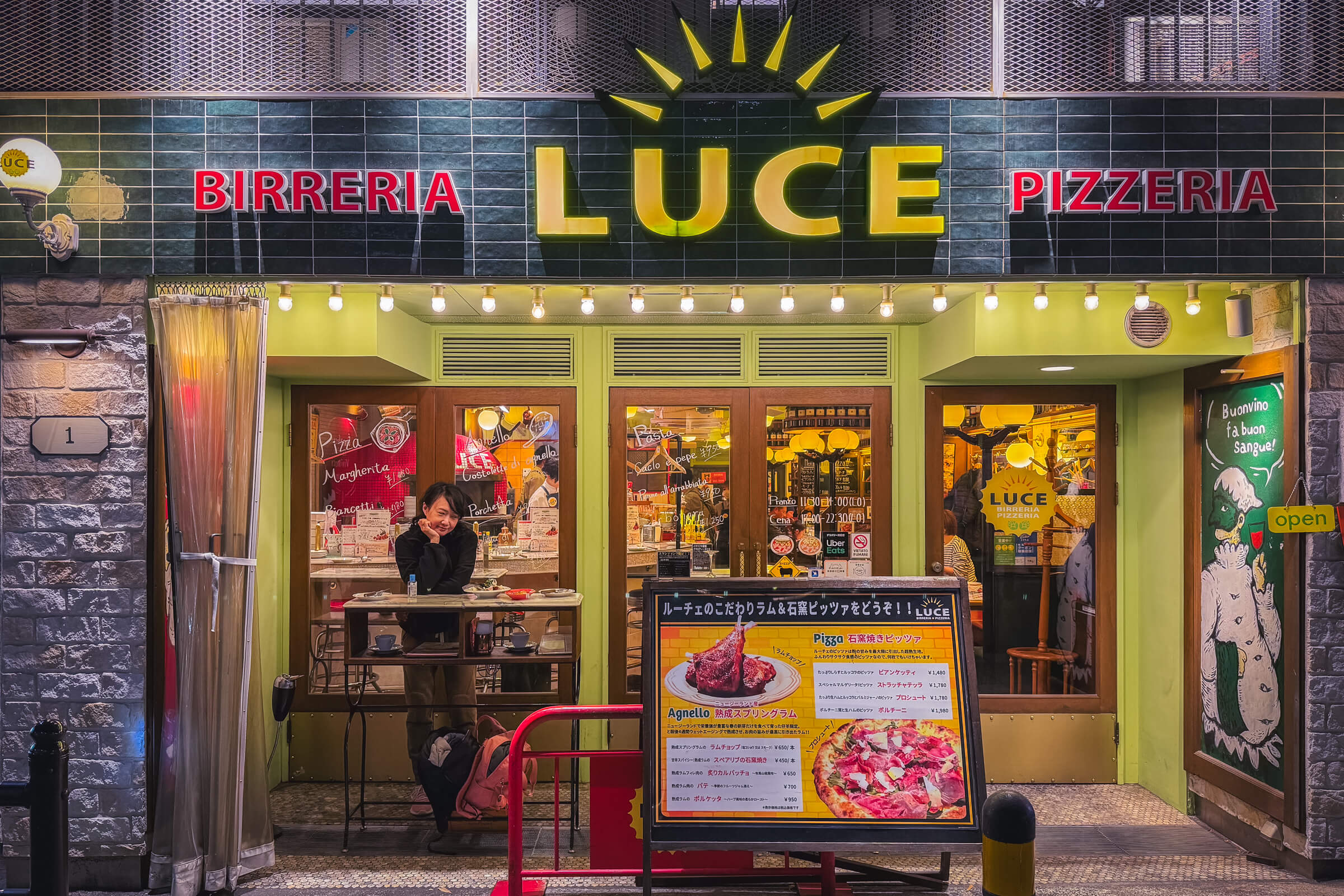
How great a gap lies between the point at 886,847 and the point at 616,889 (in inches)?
60.4

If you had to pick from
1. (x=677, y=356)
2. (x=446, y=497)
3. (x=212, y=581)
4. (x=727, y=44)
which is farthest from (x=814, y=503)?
(x=212, y=581)

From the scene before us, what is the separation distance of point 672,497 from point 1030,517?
8.24 ft

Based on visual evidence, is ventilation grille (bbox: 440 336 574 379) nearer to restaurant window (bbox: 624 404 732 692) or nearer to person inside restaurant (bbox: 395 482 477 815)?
restaurant window (bbox: 624 404 732 692)

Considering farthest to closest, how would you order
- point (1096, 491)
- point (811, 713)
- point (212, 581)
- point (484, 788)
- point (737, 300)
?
1. point (1096, 491)
2. point (484, 788)
3. point (737, 300)
4. point (212, 581)
5. point (811, 713)

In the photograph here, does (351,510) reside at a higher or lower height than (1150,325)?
lower

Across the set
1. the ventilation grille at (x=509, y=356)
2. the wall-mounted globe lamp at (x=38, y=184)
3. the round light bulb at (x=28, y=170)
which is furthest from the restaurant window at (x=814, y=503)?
the round light bulb at (x=28, y=170)

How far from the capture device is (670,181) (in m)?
4.25

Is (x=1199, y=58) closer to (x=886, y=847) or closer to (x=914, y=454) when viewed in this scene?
(x=914, y=454)

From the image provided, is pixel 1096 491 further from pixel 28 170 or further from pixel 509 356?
pixel 28 170

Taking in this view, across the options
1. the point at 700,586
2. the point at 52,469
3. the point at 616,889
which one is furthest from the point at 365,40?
the point at 616,889

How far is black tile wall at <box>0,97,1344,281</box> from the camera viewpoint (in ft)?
13.8

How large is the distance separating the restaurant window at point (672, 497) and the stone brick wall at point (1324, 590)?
3274 millimetres

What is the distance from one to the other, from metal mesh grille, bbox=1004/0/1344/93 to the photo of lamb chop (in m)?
3.23

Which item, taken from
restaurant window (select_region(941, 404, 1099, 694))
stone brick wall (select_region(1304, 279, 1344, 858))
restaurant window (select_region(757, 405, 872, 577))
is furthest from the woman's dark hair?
stone brick wall (select_region(1304, 279, 1344, 858))
